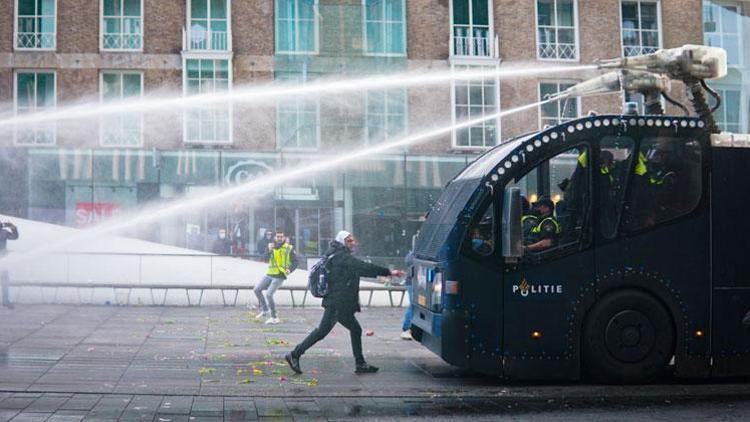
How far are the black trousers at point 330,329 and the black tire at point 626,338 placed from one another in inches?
112

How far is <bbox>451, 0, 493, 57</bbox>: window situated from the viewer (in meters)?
31.2

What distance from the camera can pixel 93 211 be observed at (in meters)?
28.6

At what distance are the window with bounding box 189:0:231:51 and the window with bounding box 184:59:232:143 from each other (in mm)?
677

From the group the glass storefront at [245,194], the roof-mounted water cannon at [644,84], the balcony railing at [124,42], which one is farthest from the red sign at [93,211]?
the roof-mounted water cannon at [644,84]

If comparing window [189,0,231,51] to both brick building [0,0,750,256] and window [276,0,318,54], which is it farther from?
window [276,0,318,54]

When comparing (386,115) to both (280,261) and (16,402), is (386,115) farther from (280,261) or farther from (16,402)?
(16,402)

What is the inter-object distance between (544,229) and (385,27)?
72.0 ft

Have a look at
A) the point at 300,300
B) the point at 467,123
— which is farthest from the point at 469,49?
the point at 300,300

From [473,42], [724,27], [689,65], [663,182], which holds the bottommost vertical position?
[663,182]

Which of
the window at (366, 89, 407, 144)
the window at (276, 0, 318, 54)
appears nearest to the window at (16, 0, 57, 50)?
the window at (276, 0, 318, 54)

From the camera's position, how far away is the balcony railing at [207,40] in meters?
30.3

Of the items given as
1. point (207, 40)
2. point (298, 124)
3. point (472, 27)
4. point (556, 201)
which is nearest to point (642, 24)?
point (472, 27)

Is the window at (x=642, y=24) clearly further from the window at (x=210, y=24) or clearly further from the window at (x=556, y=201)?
the window at (x=556, y=201)

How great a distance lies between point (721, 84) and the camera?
3212 centimetres
